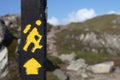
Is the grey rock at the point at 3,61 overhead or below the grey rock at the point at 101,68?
overhead

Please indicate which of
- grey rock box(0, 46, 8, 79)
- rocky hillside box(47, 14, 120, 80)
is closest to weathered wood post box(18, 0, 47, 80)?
grey rock box(0, 46, 8, 79)

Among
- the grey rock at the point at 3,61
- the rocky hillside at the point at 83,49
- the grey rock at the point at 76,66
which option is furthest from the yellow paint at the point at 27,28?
the grey rock at the point at 76,66

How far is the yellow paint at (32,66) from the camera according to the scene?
4.80 metres

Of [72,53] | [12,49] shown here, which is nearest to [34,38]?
[12,49]

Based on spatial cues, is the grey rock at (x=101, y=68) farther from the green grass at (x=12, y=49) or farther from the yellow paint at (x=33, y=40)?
the yellow paint at (x=33, y=40)

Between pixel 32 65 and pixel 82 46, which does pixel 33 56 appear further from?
pixel 82 46

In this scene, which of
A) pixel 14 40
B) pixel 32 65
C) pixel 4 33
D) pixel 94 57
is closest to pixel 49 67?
pixel 14 40

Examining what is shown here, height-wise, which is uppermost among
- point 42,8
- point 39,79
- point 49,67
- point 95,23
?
point 42,8

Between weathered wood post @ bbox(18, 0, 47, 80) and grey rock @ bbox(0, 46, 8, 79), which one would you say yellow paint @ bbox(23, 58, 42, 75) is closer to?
weathered wood post @ bbox(18, 0, 47, 80)

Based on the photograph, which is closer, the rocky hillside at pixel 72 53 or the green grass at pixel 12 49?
the green grass at pixel 12 49

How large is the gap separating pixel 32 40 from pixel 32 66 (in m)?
0.37

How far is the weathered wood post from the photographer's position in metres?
4.81

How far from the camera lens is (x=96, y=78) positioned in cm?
3198

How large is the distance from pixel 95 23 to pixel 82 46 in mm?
113924
